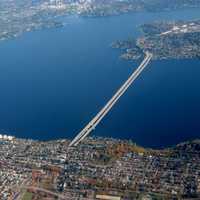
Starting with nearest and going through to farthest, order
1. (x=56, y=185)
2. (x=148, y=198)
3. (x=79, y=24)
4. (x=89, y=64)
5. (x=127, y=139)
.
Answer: (x=148, y=198) < (x=56, y=185) < (x=127, y=139) < (x=89, y=64) < (x=79, y=24)

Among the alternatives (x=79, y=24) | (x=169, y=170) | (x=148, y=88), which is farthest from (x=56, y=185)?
(x=79, y=24)

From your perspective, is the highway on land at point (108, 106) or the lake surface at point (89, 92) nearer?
the highway on land at point (108, 106)

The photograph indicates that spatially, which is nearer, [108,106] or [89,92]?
[108,106]

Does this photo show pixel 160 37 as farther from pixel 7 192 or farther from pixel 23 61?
pixel 7 192

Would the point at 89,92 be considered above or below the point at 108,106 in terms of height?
below
